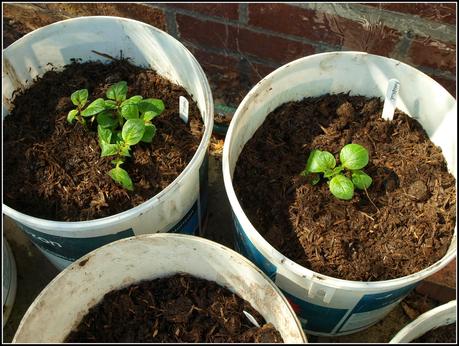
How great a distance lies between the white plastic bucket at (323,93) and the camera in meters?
1.06

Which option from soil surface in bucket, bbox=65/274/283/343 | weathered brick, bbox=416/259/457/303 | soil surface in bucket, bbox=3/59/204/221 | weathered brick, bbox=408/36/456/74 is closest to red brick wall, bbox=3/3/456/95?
weathered brick, bbox=408/36/456/74

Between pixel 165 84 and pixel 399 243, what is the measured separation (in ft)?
2.43

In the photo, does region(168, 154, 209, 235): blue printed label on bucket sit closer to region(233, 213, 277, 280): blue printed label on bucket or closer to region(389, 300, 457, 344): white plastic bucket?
region(233, 213, 277, 280): blue printed label on bucket

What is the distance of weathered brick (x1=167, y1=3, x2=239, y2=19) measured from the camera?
1.40 metres

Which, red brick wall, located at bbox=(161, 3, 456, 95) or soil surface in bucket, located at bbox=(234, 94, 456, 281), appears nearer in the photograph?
soil surface in bucket, located at bbox=(234, 94, 456, 281)

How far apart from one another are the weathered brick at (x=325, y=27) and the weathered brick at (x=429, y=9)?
0.21 ft

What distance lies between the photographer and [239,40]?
4.88 feet

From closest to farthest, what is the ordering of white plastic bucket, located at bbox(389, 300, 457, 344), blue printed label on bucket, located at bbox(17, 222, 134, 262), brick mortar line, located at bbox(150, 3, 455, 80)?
white plastic bucket, located at bbox(389, 300, 457, 344)
blue printed label on bucket, located at bbox(17, 222, 134, 262)
brick mortar line, located at bbox(150, 3, 455, 80)

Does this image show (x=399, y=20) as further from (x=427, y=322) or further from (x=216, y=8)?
(x=427, y=322)

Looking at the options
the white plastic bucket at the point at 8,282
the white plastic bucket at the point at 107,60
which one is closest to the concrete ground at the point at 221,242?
the white plastic bucket at the point at 8,282

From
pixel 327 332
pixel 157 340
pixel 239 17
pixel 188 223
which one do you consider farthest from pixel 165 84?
pixel 327 332

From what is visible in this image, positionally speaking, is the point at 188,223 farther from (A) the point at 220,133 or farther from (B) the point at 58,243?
(A) the point at 220,133

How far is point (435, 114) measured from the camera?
4.11 feet

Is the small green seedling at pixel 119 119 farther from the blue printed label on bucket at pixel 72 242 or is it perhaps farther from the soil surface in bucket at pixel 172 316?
the soil surface in bucket at pixel 172 316
